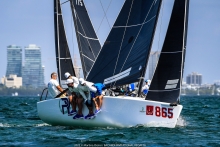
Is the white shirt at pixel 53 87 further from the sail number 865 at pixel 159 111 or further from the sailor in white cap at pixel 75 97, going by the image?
the sail number 865 at pixel 159 111

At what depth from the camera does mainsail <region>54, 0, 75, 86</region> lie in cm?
2094

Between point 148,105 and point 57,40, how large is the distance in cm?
626

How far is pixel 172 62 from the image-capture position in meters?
16.3

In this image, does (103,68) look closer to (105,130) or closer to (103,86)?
(103,86)

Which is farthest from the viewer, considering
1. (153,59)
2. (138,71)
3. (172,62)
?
(153,59)

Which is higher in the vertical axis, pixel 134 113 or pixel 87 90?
pixel 87 90

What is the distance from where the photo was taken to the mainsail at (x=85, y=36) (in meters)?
20.7

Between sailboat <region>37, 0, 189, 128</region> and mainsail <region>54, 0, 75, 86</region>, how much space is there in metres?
3.32

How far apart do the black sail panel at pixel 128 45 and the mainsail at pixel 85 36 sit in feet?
9.19

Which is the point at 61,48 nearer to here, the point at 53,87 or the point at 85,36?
the point at 85,36

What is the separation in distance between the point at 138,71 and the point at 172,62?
35.9 inches

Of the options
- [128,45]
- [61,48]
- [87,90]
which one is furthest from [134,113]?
[61,48]

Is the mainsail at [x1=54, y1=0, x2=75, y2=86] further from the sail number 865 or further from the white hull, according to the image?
the sail number 865

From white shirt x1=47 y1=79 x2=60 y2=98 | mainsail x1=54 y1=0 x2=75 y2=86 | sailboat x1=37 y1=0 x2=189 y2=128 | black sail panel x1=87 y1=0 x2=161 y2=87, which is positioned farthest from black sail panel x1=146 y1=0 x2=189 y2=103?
mainsail x1=54 y1=0 x2=75 y2=86
